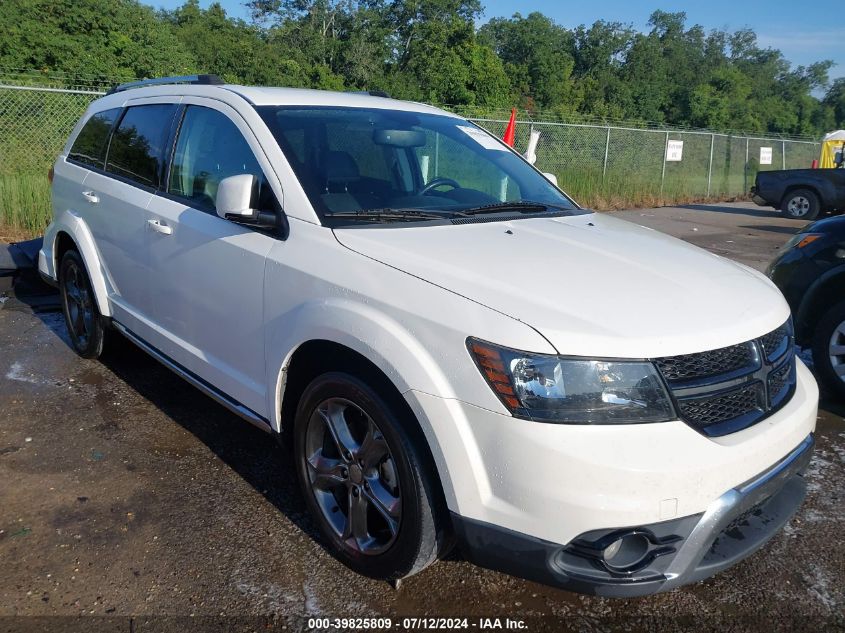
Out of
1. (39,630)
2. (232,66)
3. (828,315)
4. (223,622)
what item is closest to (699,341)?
(223,622)

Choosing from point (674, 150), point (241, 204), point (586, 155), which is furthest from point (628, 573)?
point (674, 150)

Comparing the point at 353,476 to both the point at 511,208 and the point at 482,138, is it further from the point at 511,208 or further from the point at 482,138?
the point at 482,138

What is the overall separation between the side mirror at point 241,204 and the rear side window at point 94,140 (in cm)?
212

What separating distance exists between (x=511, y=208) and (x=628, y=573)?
71.5 inches

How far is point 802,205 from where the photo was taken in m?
15.7

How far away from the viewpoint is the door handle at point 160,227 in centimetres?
357

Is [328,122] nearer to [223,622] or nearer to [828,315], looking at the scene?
[223,622]

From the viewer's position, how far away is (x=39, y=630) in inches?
94.7

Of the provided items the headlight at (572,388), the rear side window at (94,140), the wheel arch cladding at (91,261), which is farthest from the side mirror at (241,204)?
the rear side window at (94,140)

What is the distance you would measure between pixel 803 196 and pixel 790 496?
15.3 metres

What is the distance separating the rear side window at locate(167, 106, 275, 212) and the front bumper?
1.69 metres

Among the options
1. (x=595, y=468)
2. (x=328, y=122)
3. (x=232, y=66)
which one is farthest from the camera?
(x=232, y=66)

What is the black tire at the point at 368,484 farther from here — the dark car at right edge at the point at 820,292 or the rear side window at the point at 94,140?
the dark car at right edge at the point at 820,292

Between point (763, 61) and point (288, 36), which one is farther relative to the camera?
point (763, 61)
